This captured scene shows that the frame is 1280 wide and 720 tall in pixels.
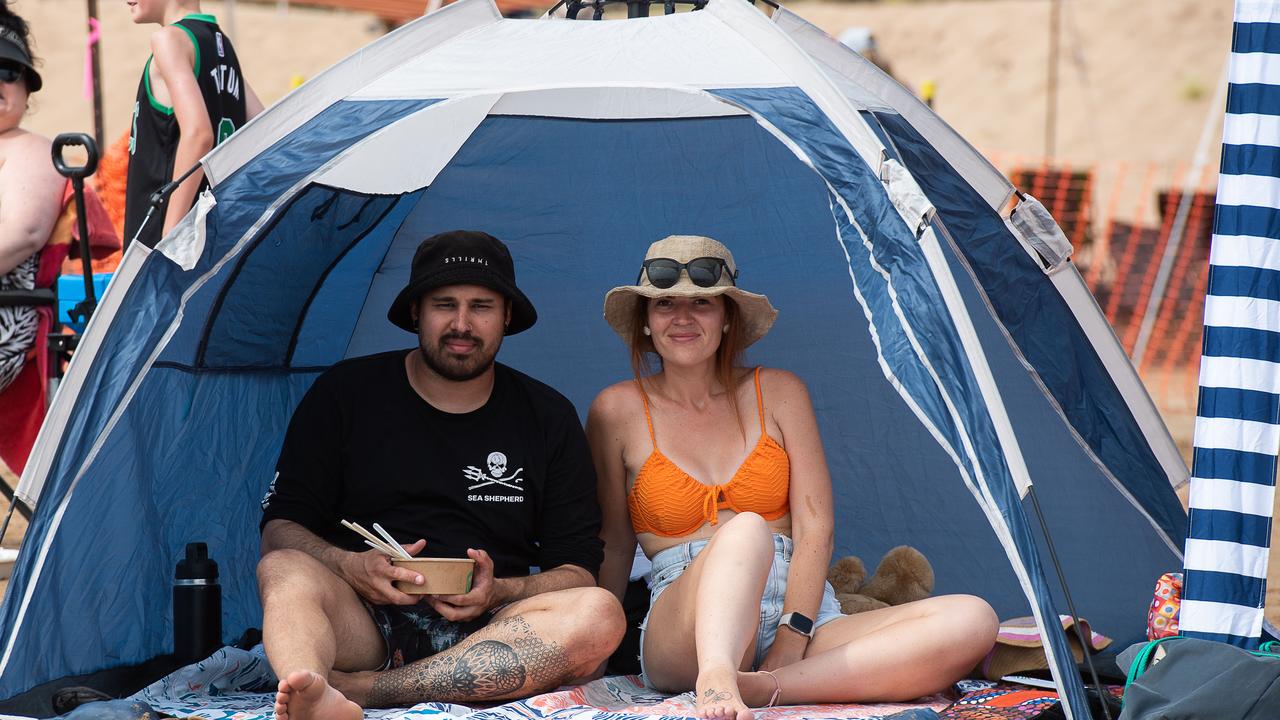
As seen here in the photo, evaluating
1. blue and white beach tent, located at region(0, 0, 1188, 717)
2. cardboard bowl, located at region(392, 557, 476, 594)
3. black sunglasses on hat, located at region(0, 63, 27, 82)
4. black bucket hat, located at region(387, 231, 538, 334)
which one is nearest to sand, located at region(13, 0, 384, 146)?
black sunglasses on hat, located at region(0, 63, 27, 82)

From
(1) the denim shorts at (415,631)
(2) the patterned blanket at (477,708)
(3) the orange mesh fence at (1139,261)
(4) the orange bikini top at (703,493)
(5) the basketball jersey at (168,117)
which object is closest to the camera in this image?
(2) the patterned blanket at (477,708)

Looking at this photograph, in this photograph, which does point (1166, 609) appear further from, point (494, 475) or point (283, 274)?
point (283, 274)

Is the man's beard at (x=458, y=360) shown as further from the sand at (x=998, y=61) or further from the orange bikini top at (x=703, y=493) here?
the sand at (x=998, y=61)

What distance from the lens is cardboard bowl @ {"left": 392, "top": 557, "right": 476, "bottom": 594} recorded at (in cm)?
273

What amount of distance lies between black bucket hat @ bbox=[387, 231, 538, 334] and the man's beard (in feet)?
0.38

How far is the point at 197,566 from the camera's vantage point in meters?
3.19

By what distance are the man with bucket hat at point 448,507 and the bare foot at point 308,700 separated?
241 millimetres

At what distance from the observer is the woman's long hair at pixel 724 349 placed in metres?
3.21

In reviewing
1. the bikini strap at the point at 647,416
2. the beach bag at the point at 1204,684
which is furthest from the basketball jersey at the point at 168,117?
the beach bag at the point at 1204,684

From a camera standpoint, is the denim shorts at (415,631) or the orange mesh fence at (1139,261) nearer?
the denim shorts at (415,631)

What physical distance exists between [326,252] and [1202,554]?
2.21 meters

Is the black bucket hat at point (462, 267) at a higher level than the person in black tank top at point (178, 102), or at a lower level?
lower

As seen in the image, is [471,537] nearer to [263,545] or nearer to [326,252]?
[263,545]

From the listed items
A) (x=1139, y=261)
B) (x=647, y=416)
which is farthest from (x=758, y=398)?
(x=1139, y=261)
